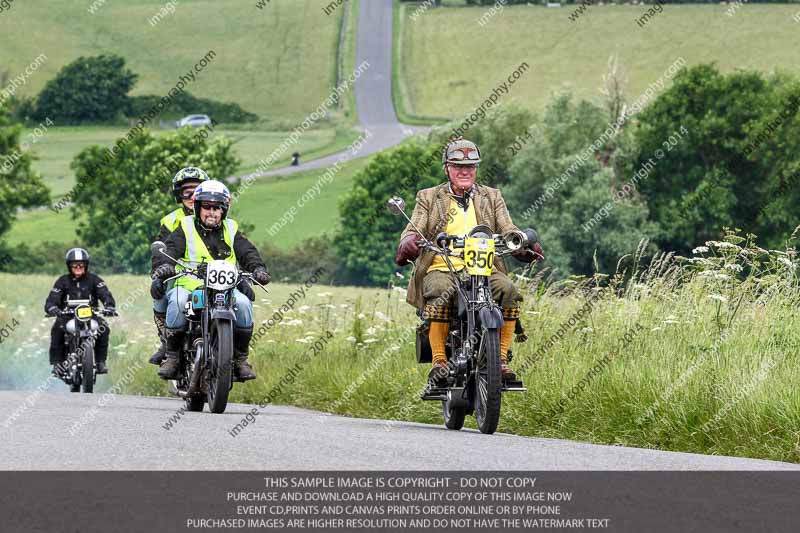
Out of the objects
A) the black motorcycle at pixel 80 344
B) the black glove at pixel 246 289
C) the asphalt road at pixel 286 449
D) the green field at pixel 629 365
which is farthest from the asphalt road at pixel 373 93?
the asphalt road at pixel 286 449

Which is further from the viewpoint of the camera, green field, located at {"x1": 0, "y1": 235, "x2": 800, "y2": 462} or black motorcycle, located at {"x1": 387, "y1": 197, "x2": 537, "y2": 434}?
black motorcycle, located at {"x1": 387, "y1": 197, "x2": 537, "y2": 434}

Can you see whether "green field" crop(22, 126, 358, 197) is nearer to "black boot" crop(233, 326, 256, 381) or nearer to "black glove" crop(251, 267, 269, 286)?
"black glove" crop(251, 267, 269, 286)

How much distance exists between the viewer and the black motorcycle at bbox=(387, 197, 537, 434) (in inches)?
405

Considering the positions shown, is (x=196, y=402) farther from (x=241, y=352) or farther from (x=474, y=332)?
(x=474, y=332)

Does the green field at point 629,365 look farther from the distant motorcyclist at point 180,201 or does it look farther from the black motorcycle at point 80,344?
the black motorcycle at point 80,344

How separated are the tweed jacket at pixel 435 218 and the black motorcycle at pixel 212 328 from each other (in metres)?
1.66

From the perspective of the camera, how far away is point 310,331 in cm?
1867

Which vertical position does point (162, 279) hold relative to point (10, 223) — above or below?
above

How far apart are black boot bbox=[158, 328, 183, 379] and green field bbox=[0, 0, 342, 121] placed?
105 metres

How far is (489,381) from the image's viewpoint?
10148 mm

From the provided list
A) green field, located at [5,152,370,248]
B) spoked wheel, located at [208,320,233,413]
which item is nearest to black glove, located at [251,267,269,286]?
spoked wheel, located at [208,320,233,413]

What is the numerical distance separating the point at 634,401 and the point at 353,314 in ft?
25.4
